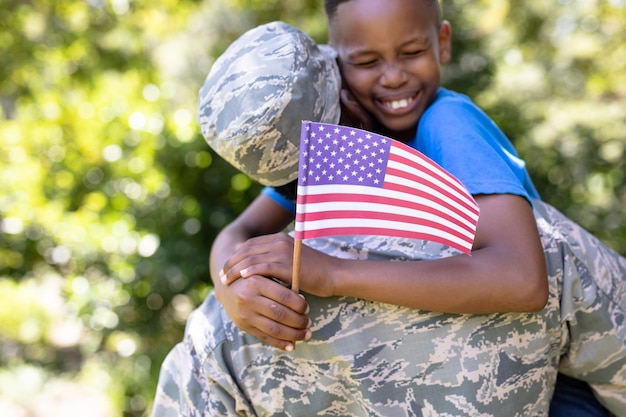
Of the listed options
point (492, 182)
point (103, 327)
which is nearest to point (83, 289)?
point (103, 327)

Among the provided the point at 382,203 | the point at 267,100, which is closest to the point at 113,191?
the point at 267,100

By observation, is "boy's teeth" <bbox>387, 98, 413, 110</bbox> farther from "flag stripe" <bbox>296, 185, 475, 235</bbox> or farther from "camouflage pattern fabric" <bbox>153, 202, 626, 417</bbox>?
"flag stripe" <bbox>296, 185, 475, 235</bbox>

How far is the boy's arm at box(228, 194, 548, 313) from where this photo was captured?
1753 millimetres

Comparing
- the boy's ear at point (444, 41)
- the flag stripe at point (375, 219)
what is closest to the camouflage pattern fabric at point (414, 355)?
the flag stripe at point (375, 219)

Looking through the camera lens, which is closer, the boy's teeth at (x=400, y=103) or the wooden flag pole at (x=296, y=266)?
the wooden flag pole at (x=296, y=266)

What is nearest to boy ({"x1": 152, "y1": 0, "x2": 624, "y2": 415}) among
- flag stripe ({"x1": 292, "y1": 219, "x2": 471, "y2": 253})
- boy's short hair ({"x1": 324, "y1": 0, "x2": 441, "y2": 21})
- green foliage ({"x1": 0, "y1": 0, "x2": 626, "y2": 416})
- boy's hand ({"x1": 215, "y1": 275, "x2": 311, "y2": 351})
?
boy's hand ({"x1": 215, "y1": 275, "x2": 311, "y2": 351})

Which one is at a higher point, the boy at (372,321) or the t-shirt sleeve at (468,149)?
the t-shirt sleeve at (468,149)

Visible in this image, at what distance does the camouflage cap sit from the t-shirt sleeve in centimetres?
31

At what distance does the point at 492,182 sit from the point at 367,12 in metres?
0.74

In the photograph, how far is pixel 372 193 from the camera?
1.69 meters

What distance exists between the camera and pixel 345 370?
1.88 meters

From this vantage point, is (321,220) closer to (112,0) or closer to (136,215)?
(136,215)

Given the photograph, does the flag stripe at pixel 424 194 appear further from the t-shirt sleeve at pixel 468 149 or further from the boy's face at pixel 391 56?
the boy's face at pixel 391 56

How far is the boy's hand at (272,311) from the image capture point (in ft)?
5.78
